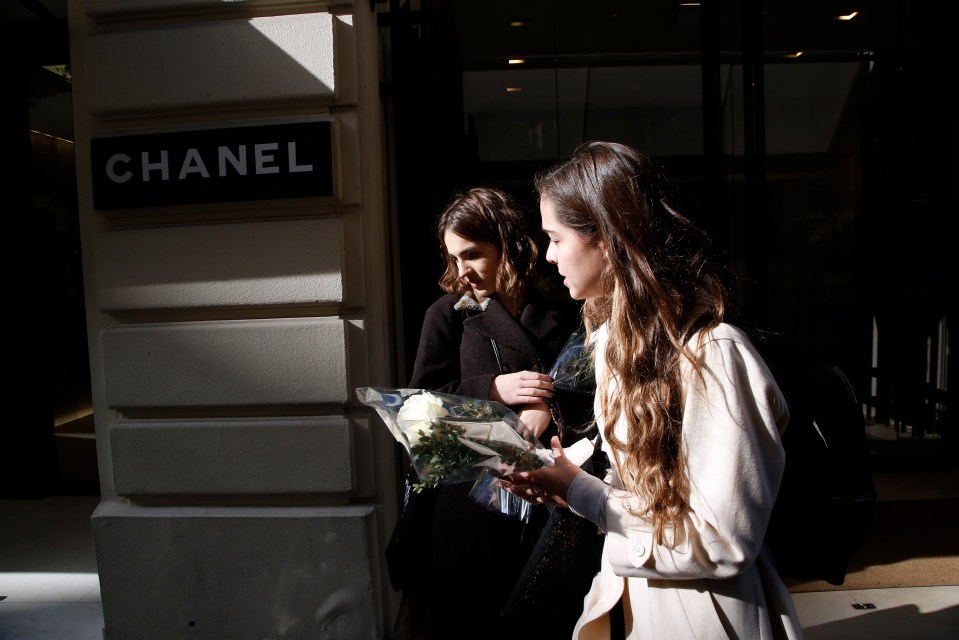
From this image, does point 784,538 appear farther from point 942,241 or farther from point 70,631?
point 942,241

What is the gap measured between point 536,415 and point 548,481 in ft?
1.92

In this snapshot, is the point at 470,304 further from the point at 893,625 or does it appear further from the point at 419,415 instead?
the point at 893,625

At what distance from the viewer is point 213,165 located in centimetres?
322

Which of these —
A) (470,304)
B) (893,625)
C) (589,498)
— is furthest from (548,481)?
(893,625)

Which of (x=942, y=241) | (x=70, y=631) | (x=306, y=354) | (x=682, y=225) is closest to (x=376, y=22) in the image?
(x=306, y=354)

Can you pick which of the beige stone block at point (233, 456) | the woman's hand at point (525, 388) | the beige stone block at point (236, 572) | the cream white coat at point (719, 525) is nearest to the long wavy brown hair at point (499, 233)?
the woman's hand at point (525, 388)

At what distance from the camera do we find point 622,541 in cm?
147

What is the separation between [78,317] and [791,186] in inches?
224

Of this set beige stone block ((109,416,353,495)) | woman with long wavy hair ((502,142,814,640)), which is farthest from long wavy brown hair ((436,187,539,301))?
beige stone block ((109,416,353,495))

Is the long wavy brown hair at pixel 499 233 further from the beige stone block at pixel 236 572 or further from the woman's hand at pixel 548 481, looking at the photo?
the beige stone block at pixel 236 572

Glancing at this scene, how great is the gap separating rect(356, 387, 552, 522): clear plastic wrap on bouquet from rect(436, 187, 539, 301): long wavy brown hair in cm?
89

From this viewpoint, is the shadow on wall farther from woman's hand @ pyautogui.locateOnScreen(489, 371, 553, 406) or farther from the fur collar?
the fur collar

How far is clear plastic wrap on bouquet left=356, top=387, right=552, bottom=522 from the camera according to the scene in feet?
5.12

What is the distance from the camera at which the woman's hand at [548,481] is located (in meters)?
1.58
